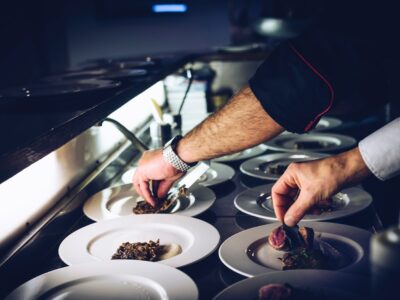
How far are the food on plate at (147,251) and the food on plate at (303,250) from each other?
29 cm

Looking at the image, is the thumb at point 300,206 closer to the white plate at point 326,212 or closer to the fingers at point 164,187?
the white plate at point 326,212

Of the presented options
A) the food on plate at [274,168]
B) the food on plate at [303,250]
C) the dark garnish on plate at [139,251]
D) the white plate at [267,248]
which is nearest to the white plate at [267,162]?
the food on plate at [274,168]

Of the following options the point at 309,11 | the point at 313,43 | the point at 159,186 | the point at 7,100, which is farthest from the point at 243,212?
the point at 309,11

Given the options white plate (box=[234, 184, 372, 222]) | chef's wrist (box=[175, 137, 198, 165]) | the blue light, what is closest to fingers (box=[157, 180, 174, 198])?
chef's wrist (box=[175, 137, 198, 165])

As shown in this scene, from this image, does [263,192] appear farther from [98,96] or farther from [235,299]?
[235,299]

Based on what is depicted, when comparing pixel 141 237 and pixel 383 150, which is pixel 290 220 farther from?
pixel 141 237

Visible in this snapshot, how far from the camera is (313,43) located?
5.87 ft

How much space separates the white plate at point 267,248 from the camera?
1.31 m

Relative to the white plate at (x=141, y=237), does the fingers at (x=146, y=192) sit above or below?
above

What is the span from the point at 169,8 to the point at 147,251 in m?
4.86

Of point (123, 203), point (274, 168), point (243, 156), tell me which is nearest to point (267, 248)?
point (123, 203)

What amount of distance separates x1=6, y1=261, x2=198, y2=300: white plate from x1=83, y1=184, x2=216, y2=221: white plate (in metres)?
0.42

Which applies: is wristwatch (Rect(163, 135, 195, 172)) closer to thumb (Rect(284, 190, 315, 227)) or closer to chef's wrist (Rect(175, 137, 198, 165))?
chef's wrist (Rect(175, 137, 198, 165))

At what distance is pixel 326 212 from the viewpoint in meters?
1.72
